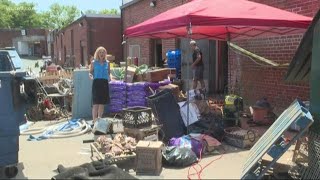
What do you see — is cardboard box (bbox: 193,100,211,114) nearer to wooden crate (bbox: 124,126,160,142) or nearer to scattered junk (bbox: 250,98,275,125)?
scattered junk (bbox: 250,98,275,125)

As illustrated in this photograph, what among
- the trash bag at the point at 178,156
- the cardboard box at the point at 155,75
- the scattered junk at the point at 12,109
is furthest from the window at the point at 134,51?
the scattered junk at the point at 12,109

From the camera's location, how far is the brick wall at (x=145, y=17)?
17156mm

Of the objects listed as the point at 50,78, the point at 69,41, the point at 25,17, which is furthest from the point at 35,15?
the point at 50,78

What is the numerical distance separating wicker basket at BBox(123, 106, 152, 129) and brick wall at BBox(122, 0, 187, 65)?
29.0 feet

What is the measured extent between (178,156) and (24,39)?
62823 mm

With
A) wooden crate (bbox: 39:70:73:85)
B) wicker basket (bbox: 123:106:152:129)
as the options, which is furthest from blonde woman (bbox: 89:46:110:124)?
wooden crate (bbox: 39:70:73:85)

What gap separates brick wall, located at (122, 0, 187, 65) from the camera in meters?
17.2

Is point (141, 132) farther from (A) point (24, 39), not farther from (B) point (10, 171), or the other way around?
(A) point (24, 39)

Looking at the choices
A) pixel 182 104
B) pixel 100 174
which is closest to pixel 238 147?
pixel 182 104

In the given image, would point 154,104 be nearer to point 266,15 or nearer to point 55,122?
point 266,15

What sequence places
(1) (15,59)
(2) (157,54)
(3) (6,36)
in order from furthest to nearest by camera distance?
1. (3) (6,36)
2. (2) (157,54)
3. (1) (15,59)

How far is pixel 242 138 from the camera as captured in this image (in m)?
7.46

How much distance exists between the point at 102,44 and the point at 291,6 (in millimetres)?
17133

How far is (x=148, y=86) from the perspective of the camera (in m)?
10.9
